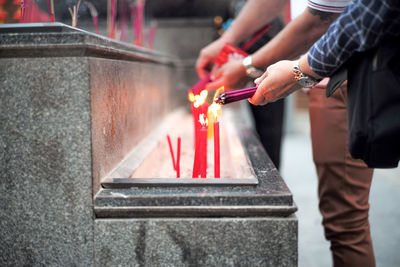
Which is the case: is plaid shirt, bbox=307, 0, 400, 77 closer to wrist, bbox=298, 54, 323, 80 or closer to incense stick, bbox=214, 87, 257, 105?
wrist, bbox=298, 54, 323, 80

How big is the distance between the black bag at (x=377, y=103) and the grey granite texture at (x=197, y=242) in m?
0.31

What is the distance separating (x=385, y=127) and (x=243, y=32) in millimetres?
1331

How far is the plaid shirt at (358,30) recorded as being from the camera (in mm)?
752

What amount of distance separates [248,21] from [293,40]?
60 cm

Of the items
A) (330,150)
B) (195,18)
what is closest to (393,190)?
(330,150)

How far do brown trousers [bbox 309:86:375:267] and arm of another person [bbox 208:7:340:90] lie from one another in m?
0.28

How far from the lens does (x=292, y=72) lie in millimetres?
1025

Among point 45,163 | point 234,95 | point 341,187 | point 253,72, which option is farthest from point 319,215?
point 45,163

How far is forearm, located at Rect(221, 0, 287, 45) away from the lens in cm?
184

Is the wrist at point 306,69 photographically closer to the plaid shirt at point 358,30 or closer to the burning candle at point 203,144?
the plaid shirt at point 358,30

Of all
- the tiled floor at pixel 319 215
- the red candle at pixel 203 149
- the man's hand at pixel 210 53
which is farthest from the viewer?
the tiled floor at pixel 319 215

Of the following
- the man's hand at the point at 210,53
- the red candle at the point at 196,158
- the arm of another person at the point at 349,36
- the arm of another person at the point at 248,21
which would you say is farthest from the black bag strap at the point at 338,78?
the man's hand at the point at 210,53

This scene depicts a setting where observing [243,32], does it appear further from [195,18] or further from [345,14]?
[195,18]

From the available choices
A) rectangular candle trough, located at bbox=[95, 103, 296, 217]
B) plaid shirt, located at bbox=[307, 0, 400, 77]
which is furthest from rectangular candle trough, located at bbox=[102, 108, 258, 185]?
plaid shirt, located at bbox=[307, 0, 400, 77]
